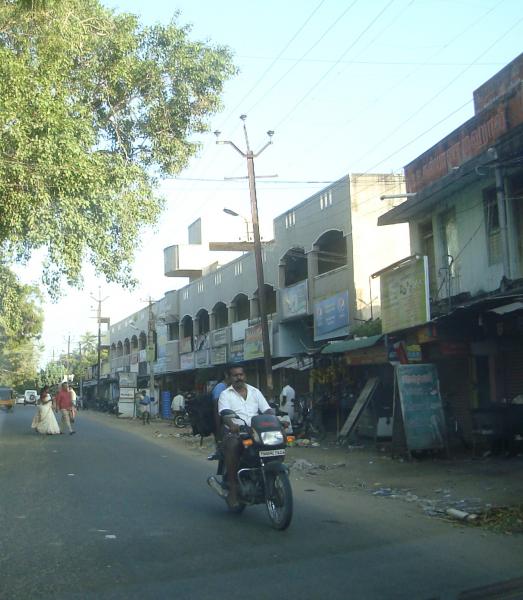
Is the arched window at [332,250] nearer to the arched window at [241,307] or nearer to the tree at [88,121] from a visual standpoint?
the tree at [88,121]

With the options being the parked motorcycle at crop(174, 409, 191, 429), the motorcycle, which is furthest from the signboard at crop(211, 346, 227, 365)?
the motorcycle

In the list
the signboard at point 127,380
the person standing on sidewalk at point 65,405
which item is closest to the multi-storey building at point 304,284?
the signboard at point 127,380

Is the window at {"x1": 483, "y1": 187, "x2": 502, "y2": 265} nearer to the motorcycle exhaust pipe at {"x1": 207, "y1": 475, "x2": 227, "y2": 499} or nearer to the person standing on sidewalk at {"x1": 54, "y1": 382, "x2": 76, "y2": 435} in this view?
the motorcycle exhaust pipe at {"x1": 207, "y1": 475, "x2": 227, "y2": 499}

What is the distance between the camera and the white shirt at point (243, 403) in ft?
27.5

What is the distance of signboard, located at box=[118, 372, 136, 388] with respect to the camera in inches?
1849

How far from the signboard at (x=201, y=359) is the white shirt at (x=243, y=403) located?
29.2 m

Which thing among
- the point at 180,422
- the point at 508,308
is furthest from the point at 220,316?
the point at 508,308

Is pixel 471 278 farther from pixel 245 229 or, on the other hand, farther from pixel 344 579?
pixel 245 229

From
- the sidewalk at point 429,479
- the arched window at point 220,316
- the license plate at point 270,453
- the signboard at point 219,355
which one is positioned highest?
the arched window at point 220,316

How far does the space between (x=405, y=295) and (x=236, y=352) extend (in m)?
18.0

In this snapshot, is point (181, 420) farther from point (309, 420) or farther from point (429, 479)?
point (429, 479)

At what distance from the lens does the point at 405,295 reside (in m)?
15.8

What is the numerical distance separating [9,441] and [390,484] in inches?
515

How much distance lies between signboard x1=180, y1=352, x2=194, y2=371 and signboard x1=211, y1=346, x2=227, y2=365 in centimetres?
448
